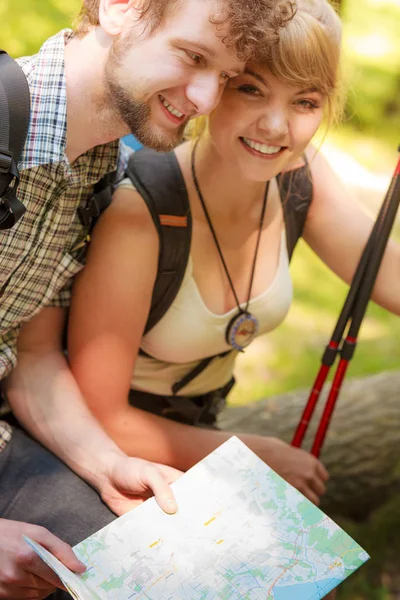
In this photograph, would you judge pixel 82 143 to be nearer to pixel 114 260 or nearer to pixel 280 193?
pixel 114 260

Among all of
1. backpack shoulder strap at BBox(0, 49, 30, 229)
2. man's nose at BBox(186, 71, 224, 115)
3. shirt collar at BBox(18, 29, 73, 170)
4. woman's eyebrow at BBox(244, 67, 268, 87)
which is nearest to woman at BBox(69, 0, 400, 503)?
woman's eyebrow at BBox(244, 67, 268, 87)

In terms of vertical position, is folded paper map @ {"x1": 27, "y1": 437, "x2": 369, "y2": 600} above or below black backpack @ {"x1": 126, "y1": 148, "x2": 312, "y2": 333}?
below

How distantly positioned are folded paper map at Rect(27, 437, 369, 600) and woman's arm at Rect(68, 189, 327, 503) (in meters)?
0.38

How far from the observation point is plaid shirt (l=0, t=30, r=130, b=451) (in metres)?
1.61

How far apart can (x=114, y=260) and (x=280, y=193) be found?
0.53 metres

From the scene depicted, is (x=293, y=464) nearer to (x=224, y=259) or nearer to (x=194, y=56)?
(x=224, y=259)

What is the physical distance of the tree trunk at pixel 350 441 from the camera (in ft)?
9.35

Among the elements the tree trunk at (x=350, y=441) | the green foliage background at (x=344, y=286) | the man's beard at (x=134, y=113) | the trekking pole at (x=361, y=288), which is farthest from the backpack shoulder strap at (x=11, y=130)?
the tree trunk at (x=350, y=441)

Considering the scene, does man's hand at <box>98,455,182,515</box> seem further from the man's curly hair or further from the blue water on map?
the man's curly hair

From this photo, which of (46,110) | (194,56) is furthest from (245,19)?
(46,110)

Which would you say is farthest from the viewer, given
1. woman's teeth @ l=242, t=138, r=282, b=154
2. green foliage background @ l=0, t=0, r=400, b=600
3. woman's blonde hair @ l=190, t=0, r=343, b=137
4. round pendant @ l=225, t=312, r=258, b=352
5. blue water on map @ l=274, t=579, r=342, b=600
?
green foliage background @ l=0, t=0, r=400, b=600

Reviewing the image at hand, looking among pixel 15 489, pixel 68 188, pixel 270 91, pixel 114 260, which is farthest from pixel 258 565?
pixel 270 91

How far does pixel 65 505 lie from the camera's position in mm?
1735

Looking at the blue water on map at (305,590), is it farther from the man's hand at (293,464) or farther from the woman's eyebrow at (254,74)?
the woman's eyebrow at (254,74)
